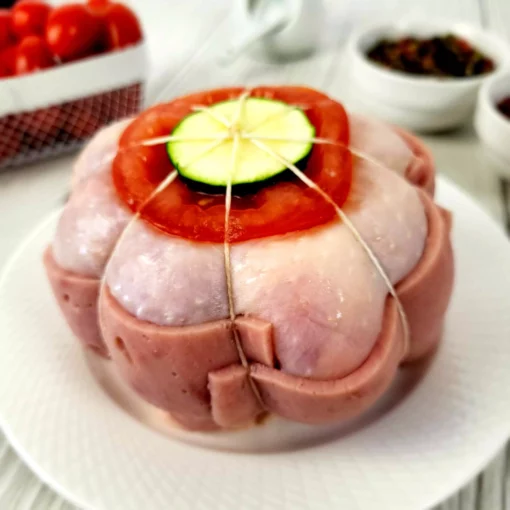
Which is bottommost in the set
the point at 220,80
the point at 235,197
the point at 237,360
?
the point at 220,80

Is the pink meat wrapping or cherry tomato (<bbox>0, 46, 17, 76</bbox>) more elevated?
cherry tomato (<bbox>0, 46, 17, 76</bbox>)

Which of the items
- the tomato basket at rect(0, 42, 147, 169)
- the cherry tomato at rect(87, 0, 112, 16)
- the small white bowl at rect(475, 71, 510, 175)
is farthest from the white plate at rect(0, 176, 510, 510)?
the cherry tomato at rect(87, 0, 112, 16)

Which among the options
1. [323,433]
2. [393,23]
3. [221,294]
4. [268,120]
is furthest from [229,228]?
[393,23]

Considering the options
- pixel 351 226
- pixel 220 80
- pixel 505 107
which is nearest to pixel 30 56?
pixel 220 80

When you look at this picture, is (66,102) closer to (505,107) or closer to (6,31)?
(6,31)

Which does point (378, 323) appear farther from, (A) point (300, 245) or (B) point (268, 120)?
(B) point (268, 120)

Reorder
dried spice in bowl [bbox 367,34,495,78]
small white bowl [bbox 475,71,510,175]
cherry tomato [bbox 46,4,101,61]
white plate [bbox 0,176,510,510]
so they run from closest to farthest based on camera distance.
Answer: white plate [bbox 0,176,510,510] < small white bowl [bbox 475,71,510,175] < cherry tomato [bbox 46,4,101,61] < dried spice in bowl [bbox 367,34,495,78]

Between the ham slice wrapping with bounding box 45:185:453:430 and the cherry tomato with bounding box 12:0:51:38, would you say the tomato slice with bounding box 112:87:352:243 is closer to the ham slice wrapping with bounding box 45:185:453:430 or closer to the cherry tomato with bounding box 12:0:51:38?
the ham slice wrapping with bounding box 45:185:453:430
